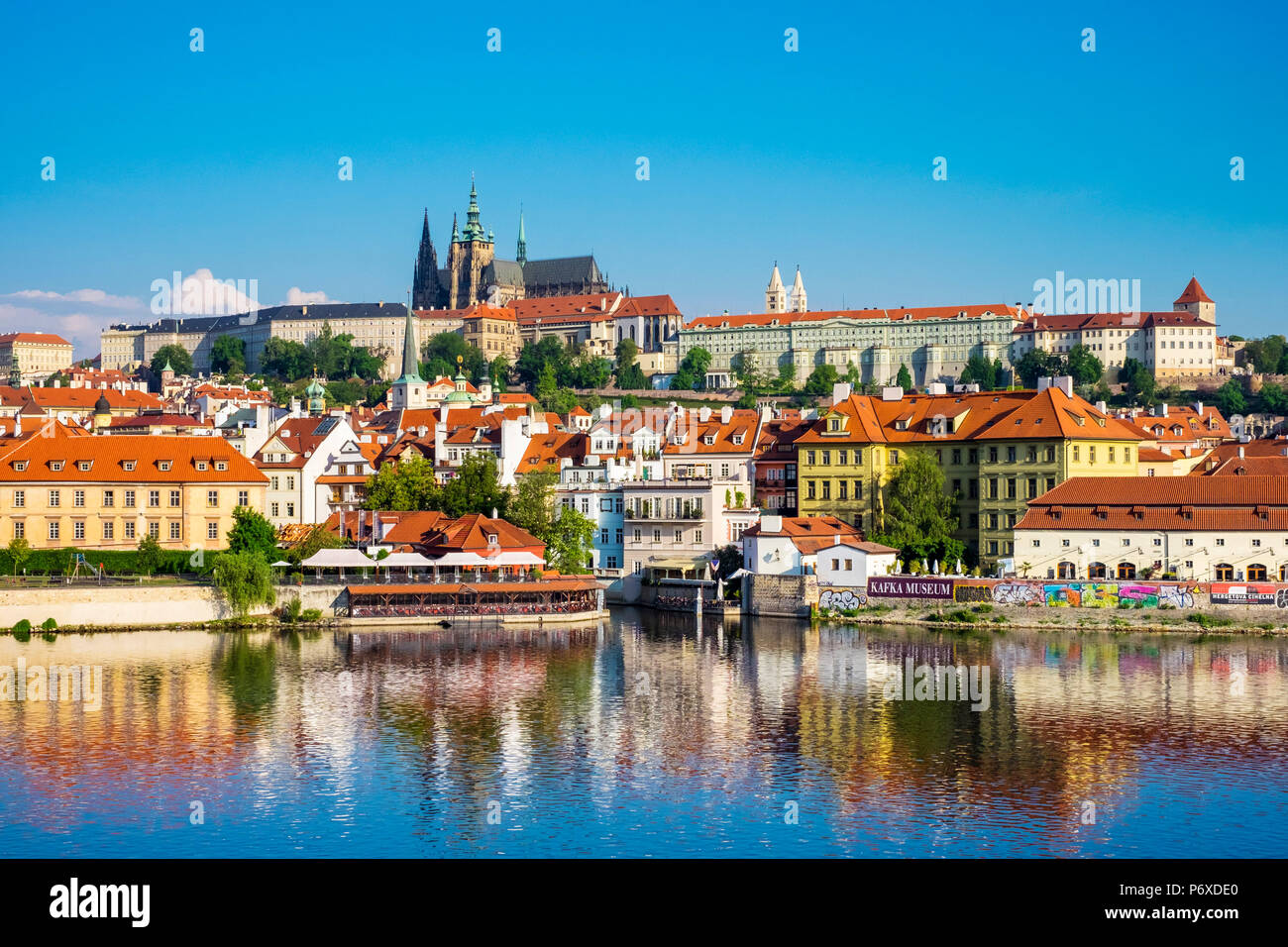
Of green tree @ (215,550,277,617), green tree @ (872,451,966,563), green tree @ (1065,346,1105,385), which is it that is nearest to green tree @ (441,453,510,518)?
green tree @ (215,550,277,617)

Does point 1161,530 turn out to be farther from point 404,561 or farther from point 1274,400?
point 1274,400

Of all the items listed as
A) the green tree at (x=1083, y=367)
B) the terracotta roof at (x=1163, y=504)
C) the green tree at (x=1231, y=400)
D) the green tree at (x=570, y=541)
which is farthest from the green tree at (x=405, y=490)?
the green tree at (x=1231, y=400)

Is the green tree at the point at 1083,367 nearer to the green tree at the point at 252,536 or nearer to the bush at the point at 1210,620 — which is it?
the bush at the point at 1210,620

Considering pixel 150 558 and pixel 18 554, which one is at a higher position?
pixel 18 554

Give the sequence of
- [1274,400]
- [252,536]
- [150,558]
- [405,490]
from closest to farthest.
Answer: [150,558] < [252,536] < [405,490] < [1274,400]

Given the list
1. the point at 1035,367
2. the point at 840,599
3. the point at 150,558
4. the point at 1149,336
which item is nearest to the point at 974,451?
the point at 840,599
